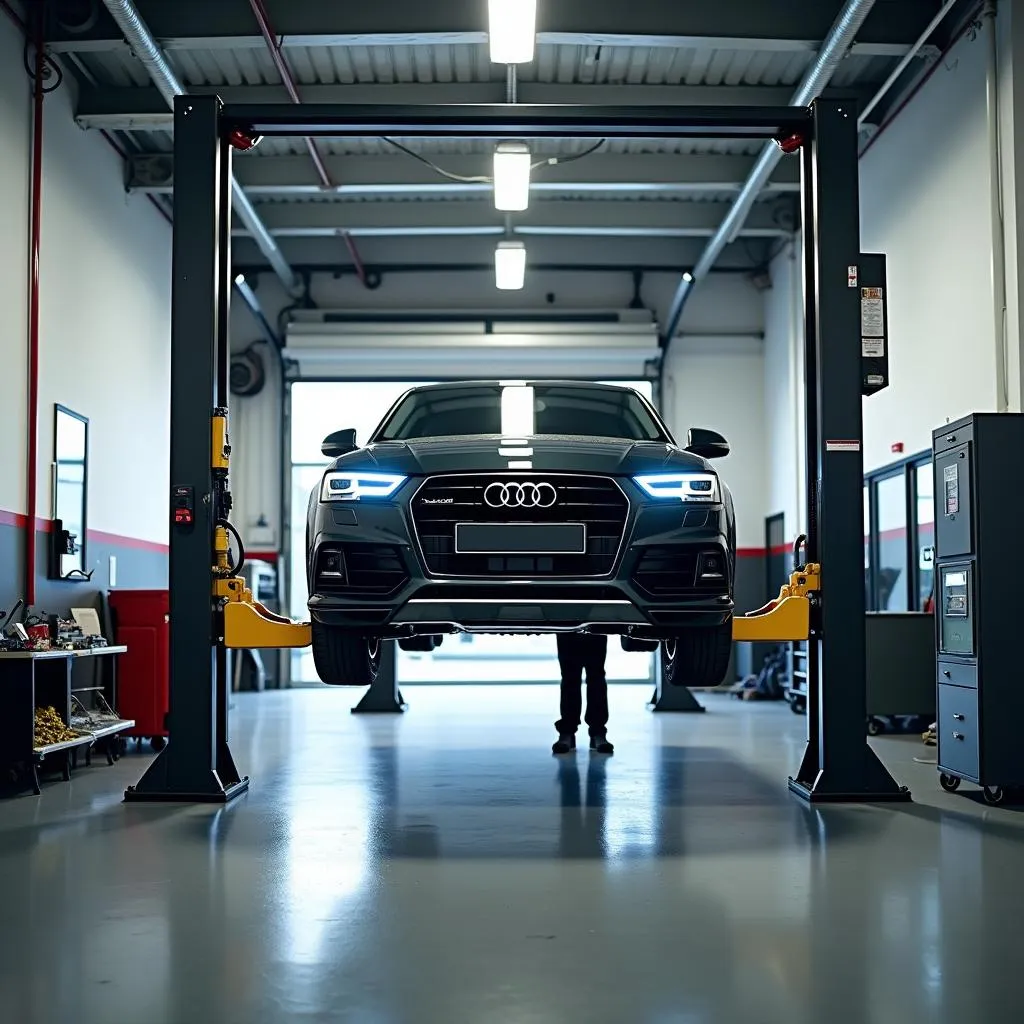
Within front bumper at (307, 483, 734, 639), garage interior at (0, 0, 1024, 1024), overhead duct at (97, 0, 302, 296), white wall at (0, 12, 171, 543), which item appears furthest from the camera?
white wall at (0, 12, 171, 543)

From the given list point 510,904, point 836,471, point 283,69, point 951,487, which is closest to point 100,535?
point 283,69

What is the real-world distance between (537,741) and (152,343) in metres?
5.98

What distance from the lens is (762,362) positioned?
1425cm

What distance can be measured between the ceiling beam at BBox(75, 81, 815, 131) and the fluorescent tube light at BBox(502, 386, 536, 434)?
4.56m

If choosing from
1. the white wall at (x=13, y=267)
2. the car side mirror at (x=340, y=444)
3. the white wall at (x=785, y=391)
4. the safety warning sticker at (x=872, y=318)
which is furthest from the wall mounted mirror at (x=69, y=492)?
the white wall at (x=785, y=391)

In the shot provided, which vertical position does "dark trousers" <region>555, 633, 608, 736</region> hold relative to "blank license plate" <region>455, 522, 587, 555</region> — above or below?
below

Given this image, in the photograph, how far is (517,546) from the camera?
163 inches

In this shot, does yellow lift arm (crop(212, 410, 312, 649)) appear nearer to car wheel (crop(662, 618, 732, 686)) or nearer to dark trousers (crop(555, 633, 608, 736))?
car wheel (crop(662, 618, 732, 686))

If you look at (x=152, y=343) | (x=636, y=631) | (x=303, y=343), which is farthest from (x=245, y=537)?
(x=636, y=631)

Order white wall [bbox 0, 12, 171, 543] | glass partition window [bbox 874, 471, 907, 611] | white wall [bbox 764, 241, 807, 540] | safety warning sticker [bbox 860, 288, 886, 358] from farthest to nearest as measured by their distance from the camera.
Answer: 1. white wall [bbox 764, 241, 807, 540]
2. glass partition window [bbox 874, 471, 907, 611]
3. white wall [bbox 0, 12, 171, 543]
4. safety warning sticker [bbox 860, 288, 886, 358]

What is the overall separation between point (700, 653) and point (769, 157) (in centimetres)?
669

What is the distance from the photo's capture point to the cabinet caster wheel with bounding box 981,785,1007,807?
487 cm

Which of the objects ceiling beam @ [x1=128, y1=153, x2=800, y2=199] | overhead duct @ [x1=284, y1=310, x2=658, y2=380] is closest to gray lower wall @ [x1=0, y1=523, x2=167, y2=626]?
ceiling beam @ [x1=128, y1=153, x2=800, y2=199]

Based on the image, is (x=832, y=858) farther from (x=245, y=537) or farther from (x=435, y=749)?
(x=245, y=537)
